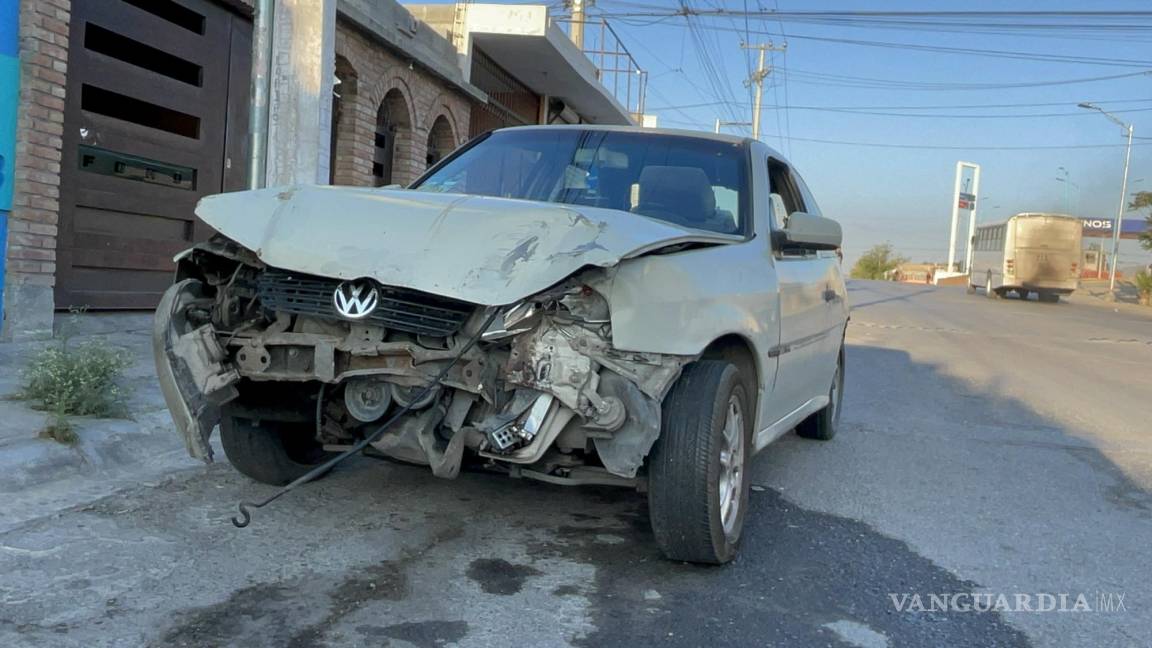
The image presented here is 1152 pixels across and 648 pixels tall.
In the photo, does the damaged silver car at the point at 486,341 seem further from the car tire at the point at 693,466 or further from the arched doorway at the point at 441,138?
the arched doorway at the point at 441,138

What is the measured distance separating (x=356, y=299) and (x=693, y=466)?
1.35 meters

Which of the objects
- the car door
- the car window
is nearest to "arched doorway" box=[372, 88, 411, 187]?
the car window

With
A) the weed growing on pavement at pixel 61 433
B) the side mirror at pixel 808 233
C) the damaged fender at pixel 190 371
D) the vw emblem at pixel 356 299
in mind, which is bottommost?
the weed growing on pavement at pixel 61 433

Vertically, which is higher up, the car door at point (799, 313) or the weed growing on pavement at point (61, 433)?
the car door at point (799, 313)

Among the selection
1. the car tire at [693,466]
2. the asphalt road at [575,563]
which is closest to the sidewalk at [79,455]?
the asphalt road at [575,563]

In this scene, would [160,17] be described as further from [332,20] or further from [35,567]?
[35,567]

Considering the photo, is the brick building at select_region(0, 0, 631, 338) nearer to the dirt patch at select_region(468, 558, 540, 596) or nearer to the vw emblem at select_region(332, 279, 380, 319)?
the vw emblem at select_region(332, 279, 380, 319)

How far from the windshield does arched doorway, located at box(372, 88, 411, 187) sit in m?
8.64

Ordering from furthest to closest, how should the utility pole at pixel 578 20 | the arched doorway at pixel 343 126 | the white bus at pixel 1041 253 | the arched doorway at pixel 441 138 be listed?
the white bus at pixel 1041 253
the utility pole at pixel 578 20
the arched doorway at pixel 441 138
the arched doorway at pixel 343 126

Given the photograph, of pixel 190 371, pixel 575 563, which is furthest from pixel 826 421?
pixel 190 371

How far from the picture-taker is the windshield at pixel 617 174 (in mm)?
4598

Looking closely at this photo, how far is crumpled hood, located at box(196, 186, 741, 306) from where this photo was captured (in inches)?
126

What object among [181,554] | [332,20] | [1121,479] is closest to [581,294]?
[181,554]

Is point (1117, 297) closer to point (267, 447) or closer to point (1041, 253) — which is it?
point (1041, 253)
